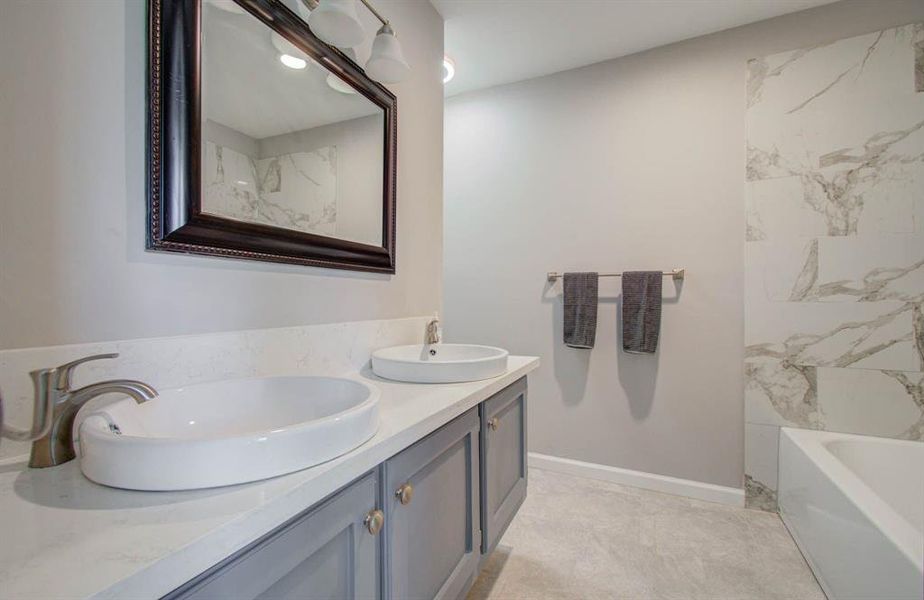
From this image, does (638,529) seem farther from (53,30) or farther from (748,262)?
(53,30)

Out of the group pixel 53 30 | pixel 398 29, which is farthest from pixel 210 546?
pixel 398 29

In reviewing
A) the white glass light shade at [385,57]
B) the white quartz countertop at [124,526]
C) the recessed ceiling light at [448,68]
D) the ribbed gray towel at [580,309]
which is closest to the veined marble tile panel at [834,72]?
the ribbed gray towel at [580,309]

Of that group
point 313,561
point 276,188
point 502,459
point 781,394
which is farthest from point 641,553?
point 276,188

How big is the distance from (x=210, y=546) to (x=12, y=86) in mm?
821

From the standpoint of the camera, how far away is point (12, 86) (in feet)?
2.28

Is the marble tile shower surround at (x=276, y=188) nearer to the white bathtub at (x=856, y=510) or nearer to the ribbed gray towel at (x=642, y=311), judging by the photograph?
the ribbed gray towel at (x=642, y=311)

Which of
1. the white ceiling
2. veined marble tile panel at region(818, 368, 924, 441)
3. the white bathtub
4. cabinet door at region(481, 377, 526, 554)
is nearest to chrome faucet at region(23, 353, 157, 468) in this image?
cabinet door at region(481, 377, 526, 554)

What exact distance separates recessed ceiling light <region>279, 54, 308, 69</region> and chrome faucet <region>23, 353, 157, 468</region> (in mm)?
948

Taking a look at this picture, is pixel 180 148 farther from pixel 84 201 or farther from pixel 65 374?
pixel 65 374

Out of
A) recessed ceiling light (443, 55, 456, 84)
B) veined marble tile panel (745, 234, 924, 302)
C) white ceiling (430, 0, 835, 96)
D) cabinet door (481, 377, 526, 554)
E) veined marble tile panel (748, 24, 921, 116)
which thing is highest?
white ceiling (430, 0, 835, 96)

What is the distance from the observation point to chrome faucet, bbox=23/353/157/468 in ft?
2.17

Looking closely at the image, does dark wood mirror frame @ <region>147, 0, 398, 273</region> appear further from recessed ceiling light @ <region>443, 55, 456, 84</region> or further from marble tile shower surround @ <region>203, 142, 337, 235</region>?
recessed ceiling light @ <region>443, 55, 456, 84</region>

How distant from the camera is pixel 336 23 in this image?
1.16 m

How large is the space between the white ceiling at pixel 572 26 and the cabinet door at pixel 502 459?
1769mm
